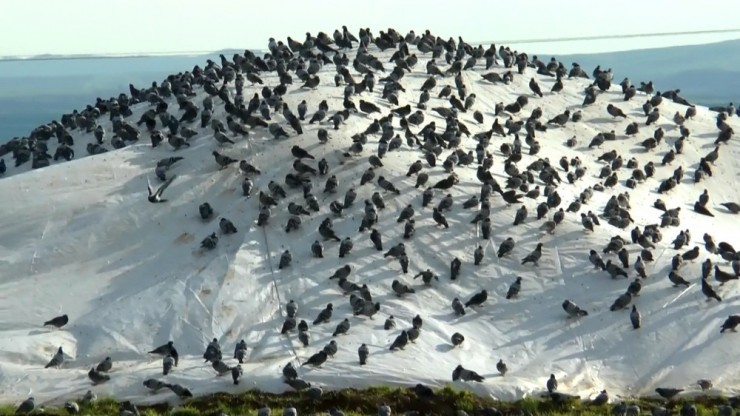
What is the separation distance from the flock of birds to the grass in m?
0.27

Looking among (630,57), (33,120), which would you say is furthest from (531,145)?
(630,57)

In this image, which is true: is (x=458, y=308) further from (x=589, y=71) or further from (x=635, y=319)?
(x=589, y=71)

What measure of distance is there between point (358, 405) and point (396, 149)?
12.7 metres

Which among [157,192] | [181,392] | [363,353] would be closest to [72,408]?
[181,392]

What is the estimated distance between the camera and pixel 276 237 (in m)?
32.5

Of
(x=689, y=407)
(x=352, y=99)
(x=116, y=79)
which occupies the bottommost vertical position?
(x=116, y=79)

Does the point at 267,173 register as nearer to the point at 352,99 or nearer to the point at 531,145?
the point at 352,99

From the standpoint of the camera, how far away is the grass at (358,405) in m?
24.8

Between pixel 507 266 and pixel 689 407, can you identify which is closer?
pixel 689 407

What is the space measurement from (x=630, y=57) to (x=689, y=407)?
96094 mm

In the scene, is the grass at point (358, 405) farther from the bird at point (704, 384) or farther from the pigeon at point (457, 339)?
the pigeon at point (457, 339)

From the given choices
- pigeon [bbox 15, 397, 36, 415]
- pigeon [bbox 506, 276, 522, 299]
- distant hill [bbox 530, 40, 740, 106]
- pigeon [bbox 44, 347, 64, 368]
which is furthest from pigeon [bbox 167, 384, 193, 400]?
distant hill [bbox 530, 40, 740, 106]

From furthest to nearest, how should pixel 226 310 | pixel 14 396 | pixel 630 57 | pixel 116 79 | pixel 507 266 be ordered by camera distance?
pixel 116 79 → pixel 630 57 → pixel 507 266 → pixel 226 310 → pixel 14 396

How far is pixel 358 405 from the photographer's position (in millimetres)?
25016
